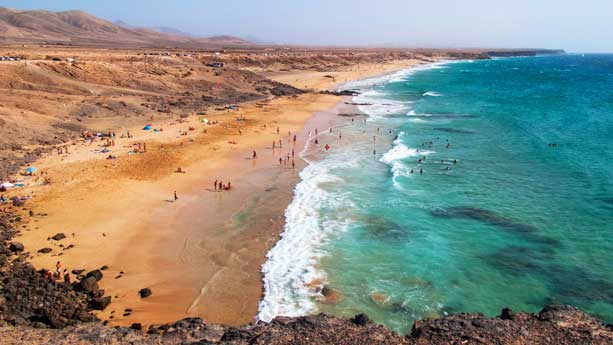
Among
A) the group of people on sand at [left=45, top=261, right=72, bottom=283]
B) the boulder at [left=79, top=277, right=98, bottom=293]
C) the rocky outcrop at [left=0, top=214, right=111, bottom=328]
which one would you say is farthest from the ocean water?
the group of people on sand at [left=45, top=261, right=72, bottom=283]

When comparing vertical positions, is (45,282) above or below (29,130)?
below

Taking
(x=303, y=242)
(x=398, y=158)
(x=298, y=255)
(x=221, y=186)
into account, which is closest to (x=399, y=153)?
(x=398, y=158)

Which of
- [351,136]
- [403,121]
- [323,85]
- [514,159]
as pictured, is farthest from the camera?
[323,85]

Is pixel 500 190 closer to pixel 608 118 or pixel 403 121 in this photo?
pixel 403 121

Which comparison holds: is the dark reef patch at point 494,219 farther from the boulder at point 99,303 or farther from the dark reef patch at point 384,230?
the boulder at point 99,303

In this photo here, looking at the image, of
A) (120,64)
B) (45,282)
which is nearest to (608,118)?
(45,282)

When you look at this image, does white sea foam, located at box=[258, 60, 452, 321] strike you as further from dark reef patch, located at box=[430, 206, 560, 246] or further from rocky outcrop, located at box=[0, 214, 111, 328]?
rocky outcrop, located at box=[0, 214, 111, 328]
